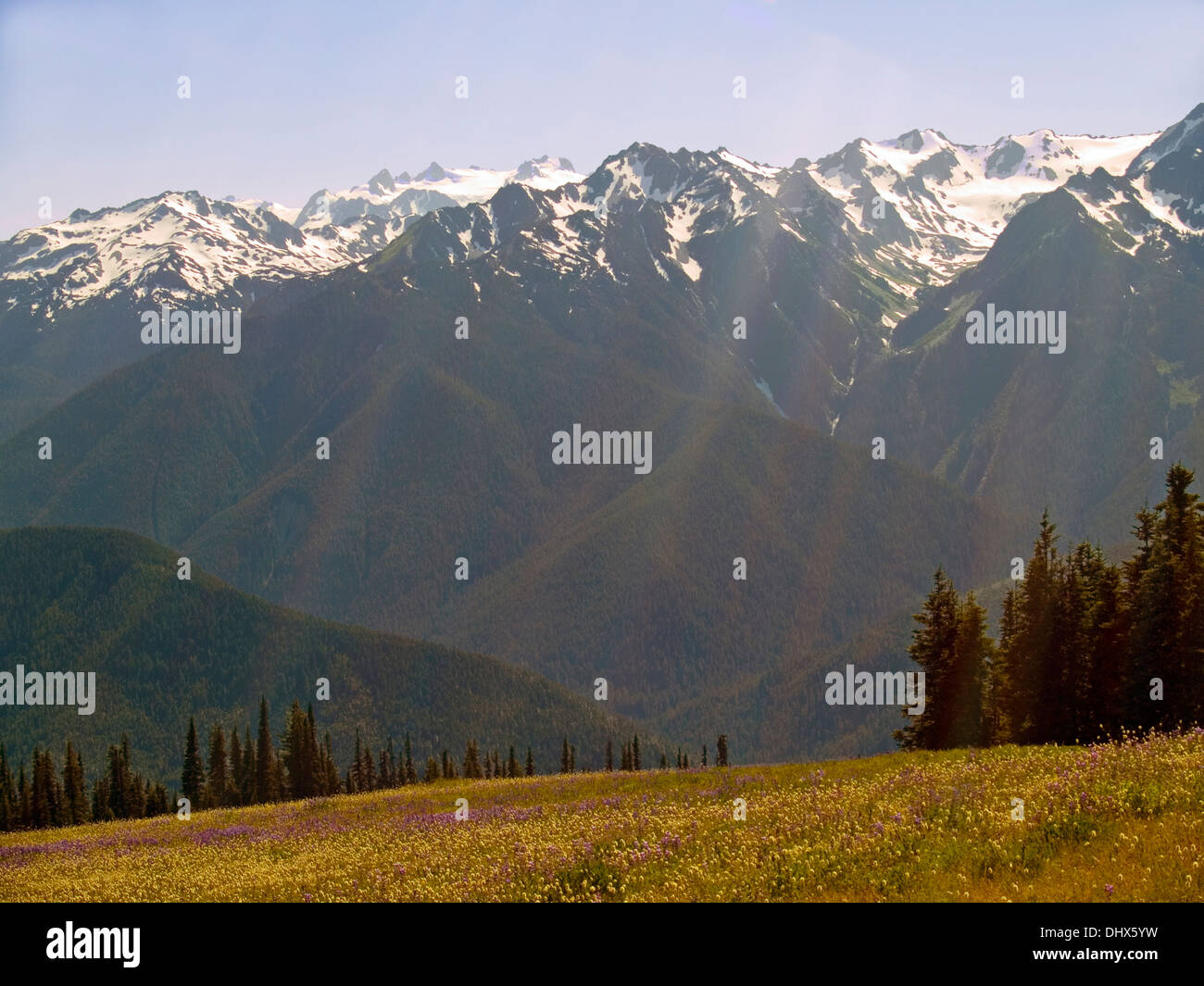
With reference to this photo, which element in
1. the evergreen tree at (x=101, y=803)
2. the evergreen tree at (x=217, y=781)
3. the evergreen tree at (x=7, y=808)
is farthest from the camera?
the evergreen tree at (x=217, y=781)

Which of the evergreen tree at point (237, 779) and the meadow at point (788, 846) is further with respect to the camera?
the evergreen tree at point (237, 779)

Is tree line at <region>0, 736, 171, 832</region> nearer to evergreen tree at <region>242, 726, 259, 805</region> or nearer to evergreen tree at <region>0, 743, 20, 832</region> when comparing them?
evergreen tree at <region>0, 743, 20, 832</region>

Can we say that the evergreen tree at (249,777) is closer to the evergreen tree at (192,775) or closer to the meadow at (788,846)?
the evergreen tree at (192,775)

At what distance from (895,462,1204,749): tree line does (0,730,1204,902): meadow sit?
71.6 feet

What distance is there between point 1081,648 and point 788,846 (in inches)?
1829

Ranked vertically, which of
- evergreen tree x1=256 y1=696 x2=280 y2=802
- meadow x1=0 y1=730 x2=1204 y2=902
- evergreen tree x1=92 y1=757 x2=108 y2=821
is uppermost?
meadow x1=0 y1=730 x2=1204 y2=902

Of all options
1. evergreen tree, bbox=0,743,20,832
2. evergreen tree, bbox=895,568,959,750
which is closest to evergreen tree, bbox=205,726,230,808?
evergreen tree, bbox=0,743,20,832

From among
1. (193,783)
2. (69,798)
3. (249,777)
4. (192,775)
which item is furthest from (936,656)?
(69,798)

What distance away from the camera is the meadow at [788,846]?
16562 millimetres

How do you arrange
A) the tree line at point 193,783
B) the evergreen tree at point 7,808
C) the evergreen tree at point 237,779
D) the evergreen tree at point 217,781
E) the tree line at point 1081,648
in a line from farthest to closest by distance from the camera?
the evergreen tree at point 217,781, the evergreen tree at point 237,779, the tree line at point 193,783, the evergreen tree at point 7,808, the tree line at point 1081,648

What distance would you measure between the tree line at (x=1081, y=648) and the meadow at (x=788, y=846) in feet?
71.6

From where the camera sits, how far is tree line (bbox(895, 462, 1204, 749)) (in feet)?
168

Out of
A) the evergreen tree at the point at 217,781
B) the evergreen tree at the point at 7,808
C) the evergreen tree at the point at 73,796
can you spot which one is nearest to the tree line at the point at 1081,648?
the evergreen tree at the point at 73,796
